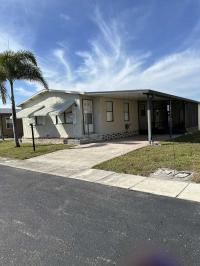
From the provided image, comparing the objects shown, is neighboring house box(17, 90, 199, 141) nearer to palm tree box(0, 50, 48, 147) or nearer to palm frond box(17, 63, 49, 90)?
palm frond box(17, 63, 49, 90)

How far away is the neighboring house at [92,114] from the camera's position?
16.0m

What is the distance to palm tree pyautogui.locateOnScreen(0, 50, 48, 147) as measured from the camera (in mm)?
14695

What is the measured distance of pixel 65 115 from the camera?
16.7m

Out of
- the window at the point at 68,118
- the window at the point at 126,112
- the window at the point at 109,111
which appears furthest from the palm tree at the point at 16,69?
the window at the point at 126,112

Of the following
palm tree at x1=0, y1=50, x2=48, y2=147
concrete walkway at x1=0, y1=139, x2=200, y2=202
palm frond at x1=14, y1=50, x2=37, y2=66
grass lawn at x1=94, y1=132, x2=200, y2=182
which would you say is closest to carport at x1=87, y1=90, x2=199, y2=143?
palm tree at x1=0, y1=50, x2=48, y2=147

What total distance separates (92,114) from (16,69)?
544 centimetres

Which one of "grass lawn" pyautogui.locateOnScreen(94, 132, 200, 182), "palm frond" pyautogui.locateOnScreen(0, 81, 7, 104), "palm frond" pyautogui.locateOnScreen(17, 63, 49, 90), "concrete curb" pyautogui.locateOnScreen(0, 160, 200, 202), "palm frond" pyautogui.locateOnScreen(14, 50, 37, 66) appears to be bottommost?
"concrete curb" pyautogui.locateOnScreen(0, 160, 200, 202)

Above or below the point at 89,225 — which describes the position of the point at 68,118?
above

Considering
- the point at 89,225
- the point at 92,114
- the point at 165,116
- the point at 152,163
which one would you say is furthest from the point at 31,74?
the point at 89,225

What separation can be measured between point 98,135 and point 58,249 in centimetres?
1343

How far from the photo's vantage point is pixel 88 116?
54.7 feet

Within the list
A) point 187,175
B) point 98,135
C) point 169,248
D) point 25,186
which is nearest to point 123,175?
point 187,175

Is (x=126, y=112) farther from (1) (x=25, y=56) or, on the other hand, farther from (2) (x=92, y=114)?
(1) (x=25, y=56)

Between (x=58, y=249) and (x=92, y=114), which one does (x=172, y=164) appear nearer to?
(x=58, y=249)
